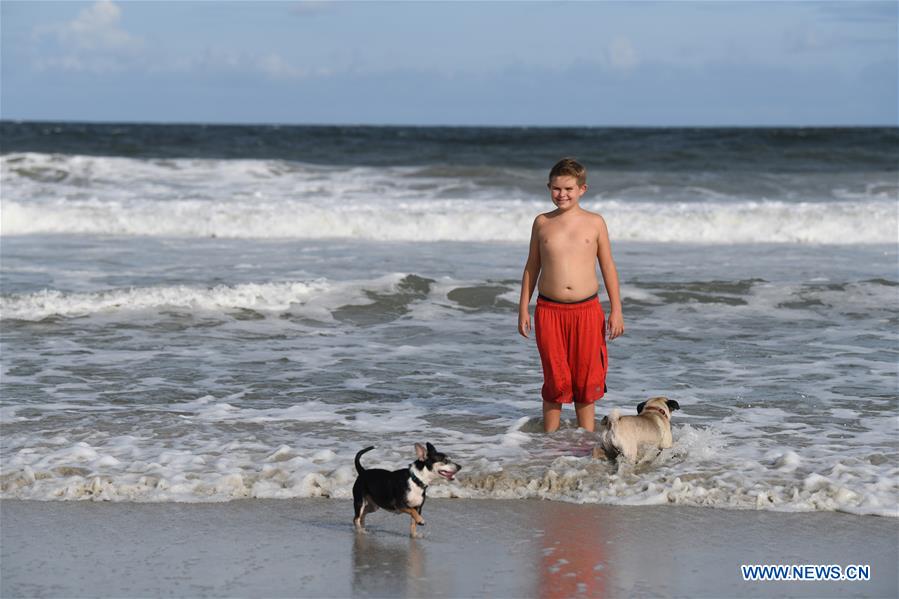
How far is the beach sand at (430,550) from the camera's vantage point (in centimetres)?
392

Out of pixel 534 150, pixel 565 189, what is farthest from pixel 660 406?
pixel 534 150

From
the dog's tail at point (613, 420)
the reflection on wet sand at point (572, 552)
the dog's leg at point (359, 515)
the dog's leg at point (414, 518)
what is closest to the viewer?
the reflection on wet sand at point (572, 552)

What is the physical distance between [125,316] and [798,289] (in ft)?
22.1

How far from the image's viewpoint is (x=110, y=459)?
5488 millimetres

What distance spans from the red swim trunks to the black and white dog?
1798 mm

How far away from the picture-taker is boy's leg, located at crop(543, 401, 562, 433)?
6.11m

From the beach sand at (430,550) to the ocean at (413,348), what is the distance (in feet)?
0.71

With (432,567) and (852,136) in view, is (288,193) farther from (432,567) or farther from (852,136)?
(852,136)

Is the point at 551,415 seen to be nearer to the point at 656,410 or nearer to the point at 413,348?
the point at 656,410

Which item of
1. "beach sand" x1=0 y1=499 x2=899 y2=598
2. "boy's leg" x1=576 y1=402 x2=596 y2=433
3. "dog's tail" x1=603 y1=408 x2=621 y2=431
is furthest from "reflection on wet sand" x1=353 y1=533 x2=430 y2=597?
"boy's leg" x1=576 y1=402 x2=596 y2=433

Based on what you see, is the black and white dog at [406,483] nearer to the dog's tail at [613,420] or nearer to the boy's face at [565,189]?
the dog's tail at [613,420]

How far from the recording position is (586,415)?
6.12 metres

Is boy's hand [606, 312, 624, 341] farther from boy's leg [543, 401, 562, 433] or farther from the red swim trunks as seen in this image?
boy's leg [543, 401, 562, 433]

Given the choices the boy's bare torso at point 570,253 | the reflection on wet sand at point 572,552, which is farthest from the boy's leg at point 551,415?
the reflection on wet sand at point 572,552
